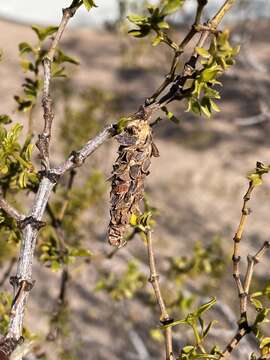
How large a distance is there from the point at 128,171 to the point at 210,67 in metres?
0.21

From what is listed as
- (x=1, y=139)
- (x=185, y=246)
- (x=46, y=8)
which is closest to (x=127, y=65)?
(x=46, y=8)

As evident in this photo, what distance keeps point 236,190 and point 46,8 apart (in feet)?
21.7

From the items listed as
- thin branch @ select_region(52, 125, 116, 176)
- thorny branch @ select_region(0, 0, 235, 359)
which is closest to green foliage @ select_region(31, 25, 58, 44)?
thorny branch @ select_region(0, 0, 235, 359)

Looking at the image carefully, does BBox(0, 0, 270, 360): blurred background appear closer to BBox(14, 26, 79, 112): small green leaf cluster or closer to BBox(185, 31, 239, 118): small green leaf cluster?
BBox(14, 26, 79, 112): small green leaf cluster

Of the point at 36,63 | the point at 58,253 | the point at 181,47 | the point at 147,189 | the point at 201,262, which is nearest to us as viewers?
the point at 181,47

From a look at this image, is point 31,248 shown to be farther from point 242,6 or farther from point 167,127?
point 167,127

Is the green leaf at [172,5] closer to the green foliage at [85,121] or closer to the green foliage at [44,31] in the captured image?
the green foliage at [44,31]

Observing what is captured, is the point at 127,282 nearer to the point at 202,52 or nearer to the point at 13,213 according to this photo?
the point at 13,213

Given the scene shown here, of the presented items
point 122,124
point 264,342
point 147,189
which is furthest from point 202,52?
point 147,189

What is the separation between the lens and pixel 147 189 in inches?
306

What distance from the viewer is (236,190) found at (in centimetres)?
778

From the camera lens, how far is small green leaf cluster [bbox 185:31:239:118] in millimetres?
908

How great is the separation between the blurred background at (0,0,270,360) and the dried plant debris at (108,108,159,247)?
22.7 inches

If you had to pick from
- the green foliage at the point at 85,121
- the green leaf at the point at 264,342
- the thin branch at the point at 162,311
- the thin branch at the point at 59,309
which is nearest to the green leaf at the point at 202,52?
the thin branch at the point at 162,311
